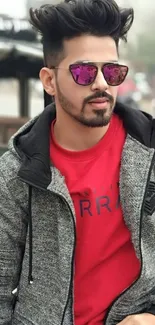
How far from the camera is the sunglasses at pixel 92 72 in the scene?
168 cm

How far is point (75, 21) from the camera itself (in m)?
1.70

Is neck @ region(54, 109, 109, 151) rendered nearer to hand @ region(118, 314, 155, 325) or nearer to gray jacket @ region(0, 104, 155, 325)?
gray jacket @ region(0, 104, 155, 325)

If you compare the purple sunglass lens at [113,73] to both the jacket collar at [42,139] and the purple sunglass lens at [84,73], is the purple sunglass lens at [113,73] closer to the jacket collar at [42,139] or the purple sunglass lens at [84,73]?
the purple sunglass lens at [84,73]

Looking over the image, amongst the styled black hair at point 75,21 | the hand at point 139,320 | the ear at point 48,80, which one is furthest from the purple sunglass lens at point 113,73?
the hand at point 139,320

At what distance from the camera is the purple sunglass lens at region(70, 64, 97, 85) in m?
1.68

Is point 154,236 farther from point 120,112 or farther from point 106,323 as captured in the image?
point 120,112

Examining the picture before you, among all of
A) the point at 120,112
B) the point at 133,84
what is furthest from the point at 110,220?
the point at 133,84

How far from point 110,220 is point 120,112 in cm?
39

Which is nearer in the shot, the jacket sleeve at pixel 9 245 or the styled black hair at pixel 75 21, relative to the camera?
the styled black hair at pixel 75 21

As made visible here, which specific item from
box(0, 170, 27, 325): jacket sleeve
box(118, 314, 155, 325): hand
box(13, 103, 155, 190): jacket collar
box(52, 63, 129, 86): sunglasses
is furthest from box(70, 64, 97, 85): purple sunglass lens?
box(118, 314, 155, 325): hand

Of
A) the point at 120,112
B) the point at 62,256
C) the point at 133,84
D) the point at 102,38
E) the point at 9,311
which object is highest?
the point at 102,38

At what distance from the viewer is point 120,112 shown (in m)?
1.93

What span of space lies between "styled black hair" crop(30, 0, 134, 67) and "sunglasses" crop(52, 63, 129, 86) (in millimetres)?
105

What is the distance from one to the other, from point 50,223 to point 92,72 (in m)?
0.50
